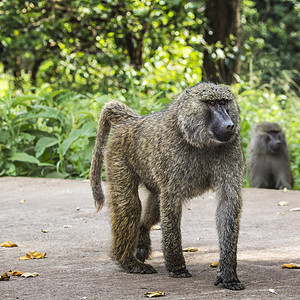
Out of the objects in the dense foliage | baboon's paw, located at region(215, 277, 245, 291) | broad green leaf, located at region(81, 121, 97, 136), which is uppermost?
the dense foliage

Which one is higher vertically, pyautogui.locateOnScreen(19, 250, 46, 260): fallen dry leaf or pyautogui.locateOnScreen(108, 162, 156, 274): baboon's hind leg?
pyautogui.locateOnScreen(108, 162, 156, 274): baboon's hind leg

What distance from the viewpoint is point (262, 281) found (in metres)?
3.50

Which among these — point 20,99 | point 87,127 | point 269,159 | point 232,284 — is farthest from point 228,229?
point 20,99

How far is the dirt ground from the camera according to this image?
10.9 ft

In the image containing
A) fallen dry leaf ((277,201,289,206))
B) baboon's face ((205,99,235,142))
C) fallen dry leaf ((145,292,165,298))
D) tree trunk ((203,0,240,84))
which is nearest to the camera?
fallen dry leaf ((145,292,165,298))

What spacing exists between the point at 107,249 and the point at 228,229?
50.9 inches

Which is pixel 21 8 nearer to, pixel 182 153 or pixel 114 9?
pixel 114 9

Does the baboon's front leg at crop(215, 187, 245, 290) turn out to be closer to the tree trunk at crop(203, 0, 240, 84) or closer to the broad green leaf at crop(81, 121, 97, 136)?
the broad green leaf at crop(81, 121, 97, 136)

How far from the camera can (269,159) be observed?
8648mm

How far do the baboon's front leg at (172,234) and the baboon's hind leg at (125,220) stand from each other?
284mm

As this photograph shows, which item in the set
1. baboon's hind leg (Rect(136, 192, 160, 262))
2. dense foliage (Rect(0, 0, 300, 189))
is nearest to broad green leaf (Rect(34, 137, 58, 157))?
dense foliage (Rect(0, 0, 300, 189))

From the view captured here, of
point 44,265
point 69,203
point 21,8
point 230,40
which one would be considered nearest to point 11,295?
point 44,265

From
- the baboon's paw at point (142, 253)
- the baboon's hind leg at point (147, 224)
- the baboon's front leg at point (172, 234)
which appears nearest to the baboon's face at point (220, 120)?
the baboon's front leg at point (172, 234)

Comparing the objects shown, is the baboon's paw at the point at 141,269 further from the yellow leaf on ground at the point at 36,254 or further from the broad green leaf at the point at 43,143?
the broad green leaf at the point at 43,143
